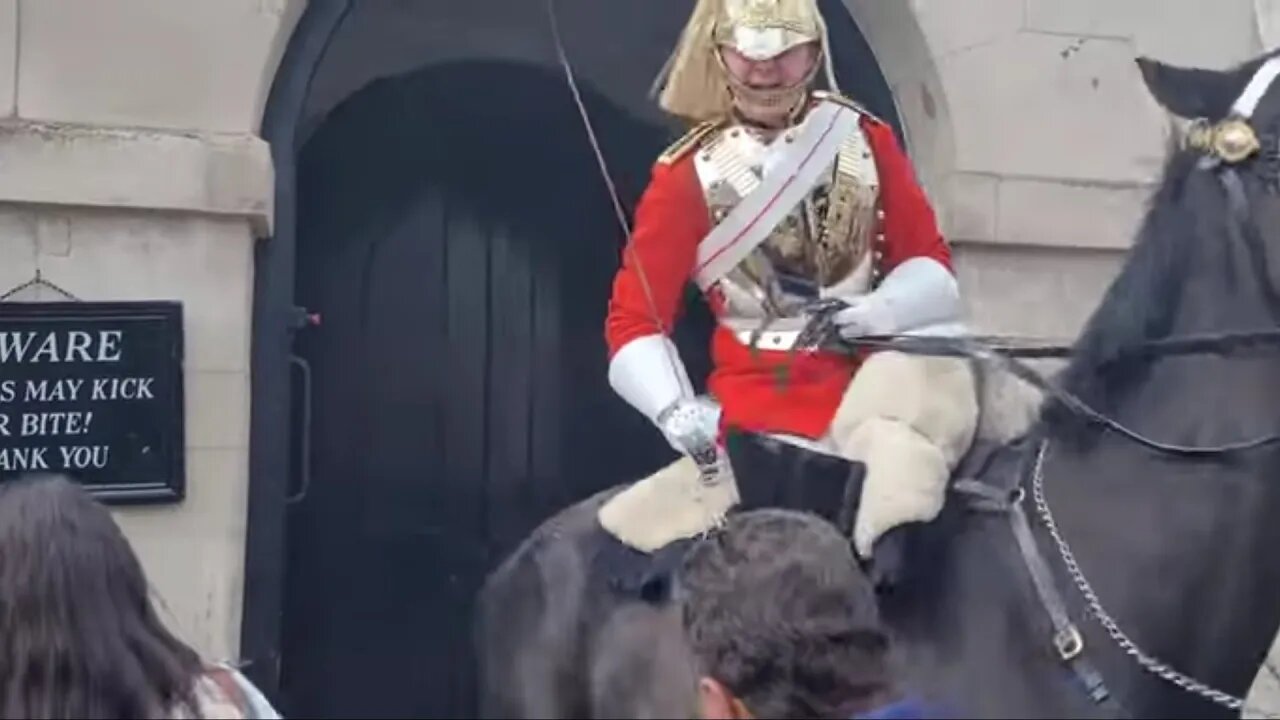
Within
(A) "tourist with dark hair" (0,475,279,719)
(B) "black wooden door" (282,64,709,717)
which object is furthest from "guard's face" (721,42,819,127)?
(B) "black wooden door" (282,64,709,717)

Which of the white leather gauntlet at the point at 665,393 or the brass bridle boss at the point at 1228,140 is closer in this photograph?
the brass bridle boss at the point at 1228,140

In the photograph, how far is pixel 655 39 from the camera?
6301 millimetres

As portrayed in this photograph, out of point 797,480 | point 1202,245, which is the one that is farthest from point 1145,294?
point 797,480

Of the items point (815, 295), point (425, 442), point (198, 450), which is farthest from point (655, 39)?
point (815, 295)

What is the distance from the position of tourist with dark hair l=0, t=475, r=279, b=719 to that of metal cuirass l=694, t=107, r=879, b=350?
158cm

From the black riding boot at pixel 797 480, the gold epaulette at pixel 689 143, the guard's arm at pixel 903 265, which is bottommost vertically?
the black riding boot at pixel 797 480

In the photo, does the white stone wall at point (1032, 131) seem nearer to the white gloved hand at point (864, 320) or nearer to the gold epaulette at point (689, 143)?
the gold epaulette at point (689, 143)

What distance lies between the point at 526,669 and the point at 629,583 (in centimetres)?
37

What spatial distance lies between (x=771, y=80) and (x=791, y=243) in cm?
30

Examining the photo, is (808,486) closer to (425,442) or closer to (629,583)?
(629,583)

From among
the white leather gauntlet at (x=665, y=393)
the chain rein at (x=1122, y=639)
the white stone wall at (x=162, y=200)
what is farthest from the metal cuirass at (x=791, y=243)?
the white stone wall at (x=162, y=200)

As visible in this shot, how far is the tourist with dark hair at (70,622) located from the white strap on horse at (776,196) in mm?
1582

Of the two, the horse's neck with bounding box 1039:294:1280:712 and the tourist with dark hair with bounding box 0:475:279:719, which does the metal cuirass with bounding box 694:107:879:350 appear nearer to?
the horse's neck with bounding box 1039:294:1280:712

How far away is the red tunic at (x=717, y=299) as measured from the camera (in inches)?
149
